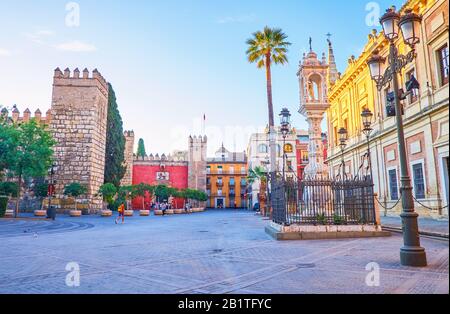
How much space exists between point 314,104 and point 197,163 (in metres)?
39.9

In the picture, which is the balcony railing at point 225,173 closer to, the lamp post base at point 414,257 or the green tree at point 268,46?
the green tree at point 268,46

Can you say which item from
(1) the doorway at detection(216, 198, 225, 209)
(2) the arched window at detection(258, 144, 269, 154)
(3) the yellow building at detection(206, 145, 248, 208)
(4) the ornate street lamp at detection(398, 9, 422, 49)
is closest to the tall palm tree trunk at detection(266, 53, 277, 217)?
(4) the ornate street lamp at detection(398, 9, 422, 49)

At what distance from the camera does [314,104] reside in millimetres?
13734

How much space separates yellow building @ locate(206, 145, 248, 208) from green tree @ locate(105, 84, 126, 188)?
30383 millimetres

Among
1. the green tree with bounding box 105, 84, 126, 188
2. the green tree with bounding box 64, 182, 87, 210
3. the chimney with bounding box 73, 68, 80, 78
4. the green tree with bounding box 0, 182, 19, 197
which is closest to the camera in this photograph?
the green tree with bounding box 0, 182, 19, 197

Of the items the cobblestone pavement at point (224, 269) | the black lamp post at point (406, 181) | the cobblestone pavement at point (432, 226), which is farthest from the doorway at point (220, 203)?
the black lamp post at point (406, 181)

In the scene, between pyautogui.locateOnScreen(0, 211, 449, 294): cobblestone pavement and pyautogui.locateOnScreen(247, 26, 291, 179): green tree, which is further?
pyautogui.locateOnScreen(247, 26, 291, 179): green tree

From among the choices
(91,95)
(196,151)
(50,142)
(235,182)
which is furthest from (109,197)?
(235,182)

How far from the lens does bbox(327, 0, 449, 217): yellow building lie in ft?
48.6

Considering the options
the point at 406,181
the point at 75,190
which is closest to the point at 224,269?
the point at 406,181

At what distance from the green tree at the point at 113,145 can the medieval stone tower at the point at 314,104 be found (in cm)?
2809

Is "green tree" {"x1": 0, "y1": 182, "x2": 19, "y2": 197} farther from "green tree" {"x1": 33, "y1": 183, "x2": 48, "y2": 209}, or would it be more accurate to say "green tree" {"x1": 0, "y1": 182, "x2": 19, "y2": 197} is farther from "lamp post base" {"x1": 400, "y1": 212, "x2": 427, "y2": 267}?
"lamp post base" {"x1": 400, "y1": 212, "x2": 427, "y2": 267}
